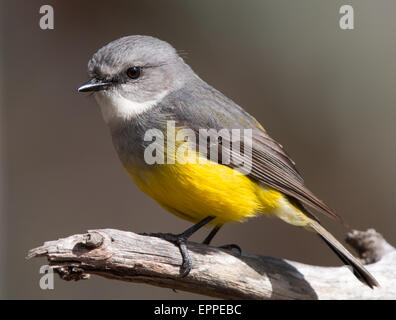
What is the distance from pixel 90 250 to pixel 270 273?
1.79 meters

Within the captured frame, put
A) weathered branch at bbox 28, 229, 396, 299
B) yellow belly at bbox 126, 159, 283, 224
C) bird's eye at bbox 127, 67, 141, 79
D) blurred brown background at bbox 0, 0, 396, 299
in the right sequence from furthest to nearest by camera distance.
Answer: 1. blurred brown background at bbox 0, 0, 396, 299
2. bird's eye at bbox 127, 67, 141, 79
3. yellow belly at bbox 126, 159, 283, 224
4. weathered branch at bbox 28, 229, 396, 299

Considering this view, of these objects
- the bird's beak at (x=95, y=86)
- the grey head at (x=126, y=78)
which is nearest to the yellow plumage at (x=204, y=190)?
the grey head at (x=126, y=78)

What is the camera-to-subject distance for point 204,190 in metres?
4.99

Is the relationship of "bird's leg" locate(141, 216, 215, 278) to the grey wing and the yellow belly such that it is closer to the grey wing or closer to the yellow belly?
the yellow belly

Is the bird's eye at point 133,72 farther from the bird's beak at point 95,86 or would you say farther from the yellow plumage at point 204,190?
the yellow plumage at point 204,190

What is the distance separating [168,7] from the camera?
32.1ft

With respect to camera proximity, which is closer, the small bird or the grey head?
the small bird

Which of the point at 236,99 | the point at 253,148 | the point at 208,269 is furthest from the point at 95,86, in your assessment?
the point at 236,99

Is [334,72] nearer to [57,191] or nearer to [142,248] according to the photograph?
[57,191]

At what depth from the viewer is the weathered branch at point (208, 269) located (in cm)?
443

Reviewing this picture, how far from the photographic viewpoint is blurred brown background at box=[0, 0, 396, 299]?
9258 millimetres

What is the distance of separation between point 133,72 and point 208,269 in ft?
6.10

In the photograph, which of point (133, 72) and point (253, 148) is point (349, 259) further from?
point (133, 72)
